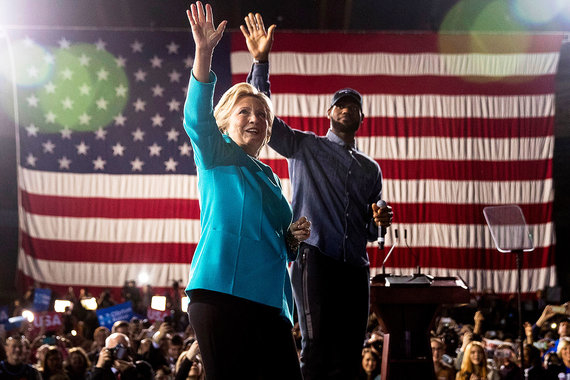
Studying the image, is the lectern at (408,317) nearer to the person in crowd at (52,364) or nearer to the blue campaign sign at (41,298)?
the person in crowd at (52,364)

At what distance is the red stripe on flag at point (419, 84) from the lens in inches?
441

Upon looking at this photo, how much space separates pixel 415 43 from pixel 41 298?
284 inches

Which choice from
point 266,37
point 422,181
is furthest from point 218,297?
point 422,181

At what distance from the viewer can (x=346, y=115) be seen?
277cm

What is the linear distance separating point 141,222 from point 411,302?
29.9 feet

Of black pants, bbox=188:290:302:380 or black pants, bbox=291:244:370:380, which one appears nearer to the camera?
black pants, bbox=188:290:302:380

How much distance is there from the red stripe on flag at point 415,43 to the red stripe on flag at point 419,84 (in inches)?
17.7

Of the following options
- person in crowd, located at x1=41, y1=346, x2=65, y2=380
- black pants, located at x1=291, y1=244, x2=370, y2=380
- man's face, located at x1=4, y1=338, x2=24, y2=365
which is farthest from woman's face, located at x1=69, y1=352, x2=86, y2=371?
black pants, located at x1=291, y1=244, x2=370, y2=380

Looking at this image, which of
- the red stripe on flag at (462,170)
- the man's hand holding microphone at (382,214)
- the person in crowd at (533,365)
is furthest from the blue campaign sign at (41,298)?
the man's hand holding microphone at (382,214)

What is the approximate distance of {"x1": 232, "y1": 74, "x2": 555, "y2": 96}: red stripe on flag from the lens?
441 inches

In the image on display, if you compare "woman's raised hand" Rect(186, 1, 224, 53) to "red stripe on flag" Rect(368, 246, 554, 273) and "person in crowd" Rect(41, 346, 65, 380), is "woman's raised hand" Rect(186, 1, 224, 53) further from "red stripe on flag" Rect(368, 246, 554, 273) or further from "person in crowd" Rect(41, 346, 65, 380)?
"red stripe on flag" Rect(368, 246, 554, 273)

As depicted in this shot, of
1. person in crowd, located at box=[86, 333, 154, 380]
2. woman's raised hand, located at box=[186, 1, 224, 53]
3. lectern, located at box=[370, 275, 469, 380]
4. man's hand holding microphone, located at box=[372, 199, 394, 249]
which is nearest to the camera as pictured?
woman's raised hand, located at box=[186, 1, 224, 53]

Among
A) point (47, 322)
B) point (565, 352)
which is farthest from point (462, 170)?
point (47, 322)

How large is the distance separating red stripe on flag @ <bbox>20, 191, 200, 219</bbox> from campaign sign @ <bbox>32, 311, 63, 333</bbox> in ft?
8.31
